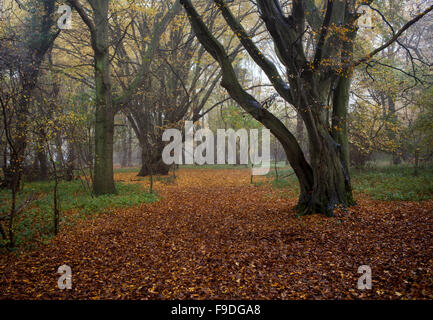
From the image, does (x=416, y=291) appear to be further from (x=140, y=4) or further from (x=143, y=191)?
(x=140, y=4)

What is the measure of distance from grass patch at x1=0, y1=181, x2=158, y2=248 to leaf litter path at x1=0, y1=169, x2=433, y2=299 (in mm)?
512

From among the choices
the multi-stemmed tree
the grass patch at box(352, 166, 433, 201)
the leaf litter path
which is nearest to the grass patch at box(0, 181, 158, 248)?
the leaf litter path

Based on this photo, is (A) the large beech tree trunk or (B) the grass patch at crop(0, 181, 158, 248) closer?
(B) the grass patch at crop(0, 181, 158, 248)

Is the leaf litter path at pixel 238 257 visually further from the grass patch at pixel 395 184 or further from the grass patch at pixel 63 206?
the grass patch at pixel 395 184

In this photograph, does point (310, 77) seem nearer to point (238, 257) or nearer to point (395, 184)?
point (238, 257)

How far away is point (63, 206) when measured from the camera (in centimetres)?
802

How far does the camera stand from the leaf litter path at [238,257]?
3.48 metres

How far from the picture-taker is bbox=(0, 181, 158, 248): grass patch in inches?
227

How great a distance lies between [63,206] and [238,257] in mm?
5994

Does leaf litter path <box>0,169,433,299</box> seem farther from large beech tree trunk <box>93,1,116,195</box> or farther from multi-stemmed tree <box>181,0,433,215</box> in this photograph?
large beech tree trunk <box>93,1,116,195</box>

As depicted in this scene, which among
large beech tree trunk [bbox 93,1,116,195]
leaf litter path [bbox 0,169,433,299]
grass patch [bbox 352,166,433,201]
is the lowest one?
leaf litter path [bbox 0,169,433,299]

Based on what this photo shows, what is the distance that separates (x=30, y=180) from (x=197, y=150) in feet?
63.3

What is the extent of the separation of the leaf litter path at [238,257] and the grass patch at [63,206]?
1.68 feet
